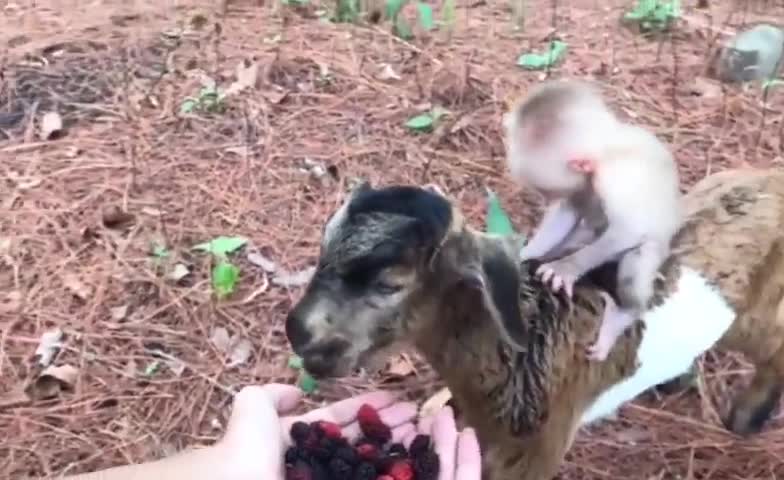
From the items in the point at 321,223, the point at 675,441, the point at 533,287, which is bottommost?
the point at 675,441

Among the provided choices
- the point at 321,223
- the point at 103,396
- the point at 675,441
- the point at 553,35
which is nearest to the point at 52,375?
the point at 103,396

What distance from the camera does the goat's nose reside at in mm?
2432

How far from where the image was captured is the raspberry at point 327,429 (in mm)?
2525

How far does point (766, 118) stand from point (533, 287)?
2220 millimetres

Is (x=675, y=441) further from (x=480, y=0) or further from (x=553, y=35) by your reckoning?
(x=480, y=0)

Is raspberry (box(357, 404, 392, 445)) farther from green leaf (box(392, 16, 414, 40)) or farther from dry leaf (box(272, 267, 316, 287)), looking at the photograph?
green leaf (box(392, 16, 414, 40))

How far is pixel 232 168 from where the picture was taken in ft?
14.5

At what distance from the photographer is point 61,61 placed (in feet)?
16.5

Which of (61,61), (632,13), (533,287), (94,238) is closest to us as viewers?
(533,287)

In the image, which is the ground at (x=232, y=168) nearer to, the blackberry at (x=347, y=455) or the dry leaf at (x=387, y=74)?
the dry leaf at (x=387, y=74)

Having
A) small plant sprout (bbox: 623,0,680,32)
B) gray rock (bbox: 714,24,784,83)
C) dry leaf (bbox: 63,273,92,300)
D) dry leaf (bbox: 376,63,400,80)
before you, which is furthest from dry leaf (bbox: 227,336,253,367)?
small plant sprout (bbox: 623,0,680,32)

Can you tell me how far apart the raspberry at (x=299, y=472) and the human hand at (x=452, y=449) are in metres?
0.26

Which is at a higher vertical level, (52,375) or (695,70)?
(695,70)

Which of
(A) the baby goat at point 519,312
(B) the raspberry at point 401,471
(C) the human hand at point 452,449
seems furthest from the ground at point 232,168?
(B) the raspberry at point 401,471
